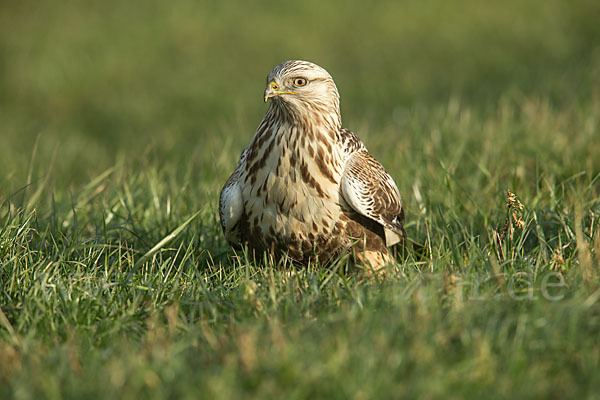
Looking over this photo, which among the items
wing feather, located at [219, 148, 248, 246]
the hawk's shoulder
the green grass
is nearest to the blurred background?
the green grass

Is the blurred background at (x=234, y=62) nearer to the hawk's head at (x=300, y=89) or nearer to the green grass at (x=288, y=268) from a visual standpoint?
the green grass at (x=288, y=268)

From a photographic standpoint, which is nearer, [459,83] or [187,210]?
[187,210]

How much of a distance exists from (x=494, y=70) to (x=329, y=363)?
9.32 m

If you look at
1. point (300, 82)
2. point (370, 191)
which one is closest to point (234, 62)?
point (300, 82)

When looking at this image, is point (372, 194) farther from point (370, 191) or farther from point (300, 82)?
point (300, 82)

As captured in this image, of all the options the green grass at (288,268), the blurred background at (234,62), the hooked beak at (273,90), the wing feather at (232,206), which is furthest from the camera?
the blurred background at (234,62)

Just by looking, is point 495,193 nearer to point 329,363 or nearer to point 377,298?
point 377,298

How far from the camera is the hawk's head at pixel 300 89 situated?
4234 millimetres

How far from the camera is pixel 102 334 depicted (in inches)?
127

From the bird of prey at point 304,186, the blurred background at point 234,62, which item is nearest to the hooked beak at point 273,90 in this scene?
the bird of prey at point 304,186

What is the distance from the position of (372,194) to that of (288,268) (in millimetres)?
699

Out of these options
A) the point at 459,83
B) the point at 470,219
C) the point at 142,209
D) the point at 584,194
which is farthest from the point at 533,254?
the point at 459,83

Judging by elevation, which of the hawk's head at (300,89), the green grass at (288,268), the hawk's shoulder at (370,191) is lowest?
the green grass at (288,268)

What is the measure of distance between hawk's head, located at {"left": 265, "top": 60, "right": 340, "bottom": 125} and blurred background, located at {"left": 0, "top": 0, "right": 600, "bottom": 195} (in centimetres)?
314
